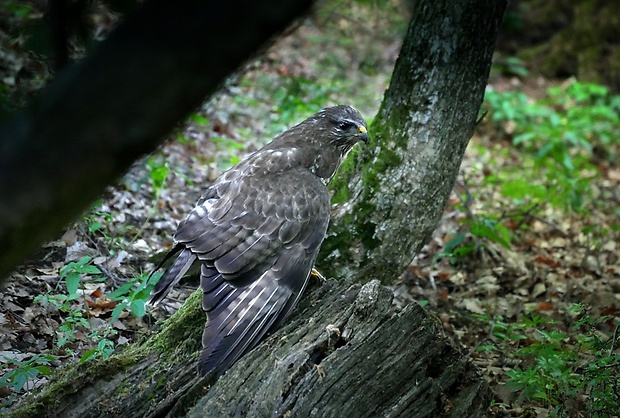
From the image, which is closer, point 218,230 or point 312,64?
point 218,230

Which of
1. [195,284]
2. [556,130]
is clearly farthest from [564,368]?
[556,130]

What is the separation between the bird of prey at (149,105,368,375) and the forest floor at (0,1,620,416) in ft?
1.88

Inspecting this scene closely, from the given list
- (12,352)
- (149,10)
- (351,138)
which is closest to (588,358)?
(351,138)

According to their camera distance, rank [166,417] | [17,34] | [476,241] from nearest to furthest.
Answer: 1. [17,34]
2. [166,417]
3. [476,241]

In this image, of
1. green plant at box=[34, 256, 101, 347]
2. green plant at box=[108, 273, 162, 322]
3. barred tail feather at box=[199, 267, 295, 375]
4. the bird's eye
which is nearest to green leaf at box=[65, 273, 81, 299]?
green plant at box=[34, 256, 101, 347]

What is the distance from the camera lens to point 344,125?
520cm

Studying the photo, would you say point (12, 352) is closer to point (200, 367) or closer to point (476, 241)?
point (200, 367)

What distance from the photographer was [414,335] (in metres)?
3.73

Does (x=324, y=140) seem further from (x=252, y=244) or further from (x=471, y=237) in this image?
(x=471, y=237)

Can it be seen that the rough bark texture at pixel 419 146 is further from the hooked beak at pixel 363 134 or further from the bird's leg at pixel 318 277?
the bird's leg at pixel 318 277

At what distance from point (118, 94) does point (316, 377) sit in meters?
2.20

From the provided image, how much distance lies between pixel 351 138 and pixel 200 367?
225cm

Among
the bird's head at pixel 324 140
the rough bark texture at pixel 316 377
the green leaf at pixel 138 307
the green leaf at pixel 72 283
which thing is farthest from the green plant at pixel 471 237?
the green leaf at pixel 72 283

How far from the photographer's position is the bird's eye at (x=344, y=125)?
5191 millimetres
